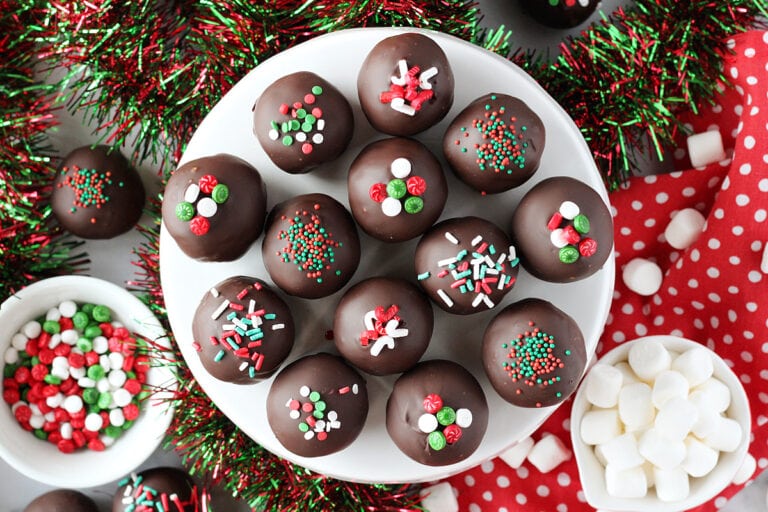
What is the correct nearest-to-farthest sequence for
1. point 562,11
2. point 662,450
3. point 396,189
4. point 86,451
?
point 396,189, point 662,450, point 562,11, point 86,451

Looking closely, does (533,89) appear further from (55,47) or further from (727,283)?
(55,47)

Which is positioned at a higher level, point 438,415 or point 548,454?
point 438,415

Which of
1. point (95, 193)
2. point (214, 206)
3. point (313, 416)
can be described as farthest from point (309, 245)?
point (95, 193)

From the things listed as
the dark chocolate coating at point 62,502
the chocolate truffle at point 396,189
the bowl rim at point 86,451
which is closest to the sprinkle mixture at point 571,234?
the chocolate truffle at point 396,189

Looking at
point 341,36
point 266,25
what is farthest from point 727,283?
point 266,25

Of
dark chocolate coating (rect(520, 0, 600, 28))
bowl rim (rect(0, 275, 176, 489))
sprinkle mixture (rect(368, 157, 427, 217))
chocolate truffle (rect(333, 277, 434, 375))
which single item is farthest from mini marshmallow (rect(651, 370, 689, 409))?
bowl rim (rect(0, 275, 176, 489))

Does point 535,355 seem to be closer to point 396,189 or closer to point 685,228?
point 396,189

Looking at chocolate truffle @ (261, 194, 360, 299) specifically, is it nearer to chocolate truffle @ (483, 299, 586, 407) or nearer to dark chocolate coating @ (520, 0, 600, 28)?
chocolate truffle @ (483, 299, 586, 407)

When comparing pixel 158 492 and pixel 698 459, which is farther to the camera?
pixel 158 492
